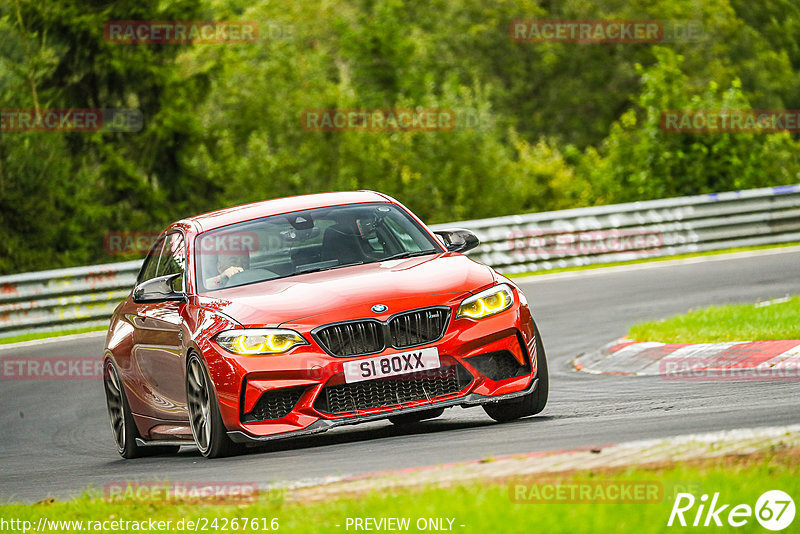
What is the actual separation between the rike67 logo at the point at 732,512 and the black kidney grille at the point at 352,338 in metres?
3.13

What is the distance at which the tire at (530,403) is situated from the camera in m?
8.37

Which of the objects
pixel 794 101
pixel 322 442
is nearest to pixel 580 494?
pixel 322 442

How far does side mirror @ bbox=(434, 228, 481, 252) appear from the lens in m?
9.23

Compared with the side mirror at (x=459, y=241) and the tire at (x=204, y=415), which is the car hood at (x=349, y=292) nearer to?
the tire at (x=204, y=415)

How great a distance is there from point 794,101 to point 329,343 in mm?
57753

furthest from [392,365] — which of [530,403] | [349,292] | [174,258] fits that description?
[174,258]

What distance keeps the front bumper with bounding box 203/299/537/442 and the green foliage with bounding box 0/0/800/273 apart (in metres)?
19.9

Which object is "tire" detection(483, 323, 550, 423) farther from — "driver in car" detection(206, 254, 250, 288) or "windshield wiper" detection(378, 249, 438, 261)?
"driver in car" detection(206, 254, 250, 288)

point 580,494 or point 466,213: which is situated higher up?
point 580,494

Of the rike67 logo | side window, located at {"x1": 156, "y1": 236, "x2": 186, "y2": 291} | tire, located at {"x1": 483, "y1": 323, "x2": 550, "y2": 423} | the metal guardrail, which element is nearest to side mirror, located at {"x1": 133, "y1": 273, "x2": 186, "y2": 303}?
side window, located at {"x1": 156, "y1": 236, "x2": 186, "y2": 291}

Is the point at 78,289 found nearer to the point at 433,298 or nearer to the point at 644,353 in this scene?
the point at 644,353

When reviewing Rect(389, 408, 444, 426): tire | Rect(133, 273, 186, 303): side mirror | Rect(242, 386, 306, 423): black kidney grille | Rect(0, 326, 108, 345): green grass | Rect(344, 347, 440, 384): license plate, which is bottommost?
Rect(0, 326, 108, 345): green grass

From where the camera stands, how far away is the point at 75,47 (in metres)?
33.8

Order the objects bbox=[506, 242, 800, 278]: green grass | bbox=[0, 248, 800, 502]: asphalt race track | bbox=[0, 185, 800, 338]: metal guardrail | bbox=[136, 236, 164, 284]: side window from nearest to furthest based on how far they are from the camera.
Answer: bbox=[0, 248, 800, 502]: asphalt race track < bbox=[136, 236, 164, 284]: side window < bbox=[506, 242, 800, 278]: green grass < bbox=[0, 185, 800, 338]: metal guardrail
